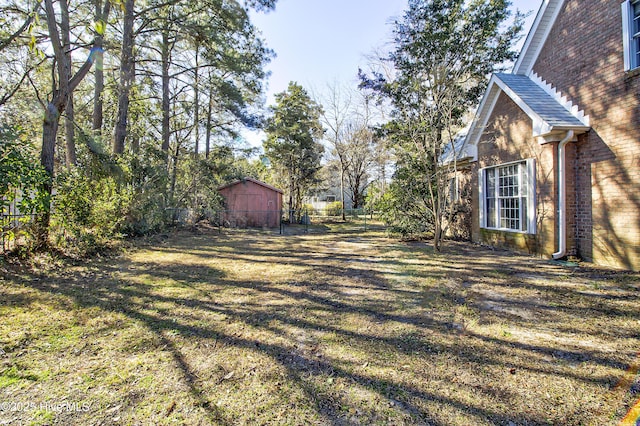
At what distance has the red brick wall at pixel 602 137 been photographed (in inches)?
217

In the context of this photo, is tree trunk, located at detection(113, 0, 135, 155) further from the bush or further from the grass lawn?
the bush

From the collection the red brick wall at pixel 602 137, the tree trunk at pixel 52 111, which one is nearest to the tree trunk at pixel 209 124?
the tree trunk at pixel 52 111

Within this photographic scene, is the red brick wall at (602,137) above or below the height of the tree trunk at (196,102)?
below

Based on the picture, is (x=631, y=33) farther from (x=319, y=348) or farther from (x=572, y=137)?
(x=319, y=348)

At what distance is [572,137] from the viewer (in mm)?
6359

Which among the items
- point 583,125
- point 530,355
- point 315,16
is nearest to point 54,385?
point 530,355

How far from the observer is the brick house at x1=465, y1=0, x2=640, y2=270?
220 inches

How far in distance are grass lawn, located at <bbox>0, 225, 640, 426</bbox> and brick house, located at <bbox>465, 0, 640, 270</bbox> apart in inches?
48.6

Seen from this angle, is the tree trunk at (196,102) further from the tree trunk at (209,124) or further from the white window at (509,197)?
the white window at (509,197)

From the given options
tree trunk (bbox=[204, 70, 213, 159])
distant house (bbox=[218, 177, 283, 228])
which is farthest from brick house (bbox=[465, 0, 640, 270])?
distant house (bbox=[218, 177, 283, 228])

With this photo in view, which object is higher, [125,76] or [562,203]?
[125,76]

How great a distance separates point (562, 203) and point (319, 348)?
6.77 m

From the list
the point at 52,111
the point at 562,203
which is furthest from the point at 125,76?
the point at 562,203

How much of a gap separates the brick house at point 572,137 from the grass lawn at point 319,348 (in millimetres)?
1234
